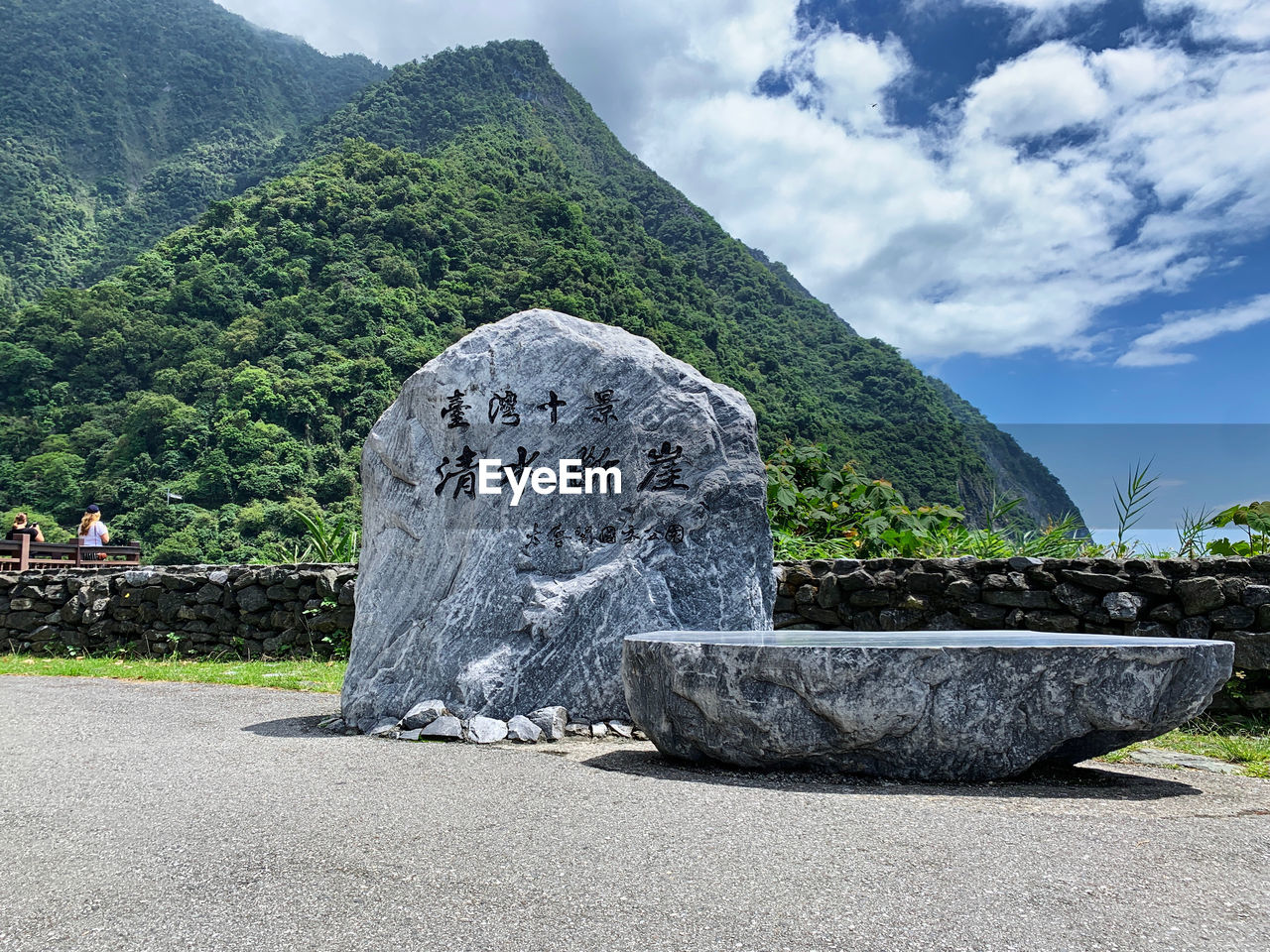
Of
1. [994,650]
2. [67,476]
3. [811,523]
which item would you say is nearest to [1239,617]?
[994,650]

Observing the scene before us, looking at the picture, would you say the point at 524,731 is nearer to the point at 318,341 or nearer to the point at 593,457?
the point at 593,457

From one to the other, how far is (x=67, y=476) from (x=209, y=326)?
23.6 ft

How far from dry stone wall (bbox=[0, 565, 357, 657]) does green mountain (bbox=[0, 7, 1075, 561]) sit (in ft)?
27.3

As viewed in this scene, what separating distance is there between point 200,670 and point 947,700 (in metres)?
6.58

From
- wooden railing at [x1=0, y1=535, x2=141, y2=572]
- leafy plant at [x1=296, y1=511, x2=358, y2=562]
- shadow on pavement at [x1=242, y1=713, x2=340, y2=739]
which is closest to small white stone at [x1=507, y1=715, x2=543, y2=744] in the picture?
shadow on pavement at [x1=242, y1=713, x2=340, y2=739]

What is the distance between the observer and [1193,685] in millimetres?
3742

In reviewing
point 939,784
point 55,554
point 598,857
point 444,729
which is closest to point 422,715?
point 444,729

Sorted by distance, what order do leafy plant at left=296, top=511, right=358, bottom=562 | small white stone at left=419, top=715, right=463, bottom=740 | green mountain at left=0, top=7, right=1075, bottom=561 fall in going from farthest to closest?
green mountain at left=0, top=7, right=1075, bottom=561, leafy plant at left=296, top=511, right=358, bottom=562, small white stone at left=419, top=715, right=463, bottom=740

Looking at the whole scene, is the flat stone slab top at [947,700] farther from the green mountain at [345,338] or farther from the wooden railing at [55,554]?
the green mountain at [345,338]

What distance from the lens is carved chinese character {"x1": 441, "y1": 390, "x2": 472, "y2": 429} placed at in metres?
5.52

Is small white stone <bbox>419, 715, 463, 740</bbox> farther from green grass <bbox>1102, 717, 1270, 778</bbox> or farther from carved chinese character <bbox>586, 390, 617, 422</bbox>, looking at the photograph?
green grass <bbox>1102, 717, 1270, 778</bbox>

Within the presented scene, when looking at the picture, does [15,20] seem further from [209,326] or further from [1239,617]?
[1239,617]

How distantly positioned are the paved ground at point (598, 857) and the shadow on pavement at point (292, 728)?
0.59m

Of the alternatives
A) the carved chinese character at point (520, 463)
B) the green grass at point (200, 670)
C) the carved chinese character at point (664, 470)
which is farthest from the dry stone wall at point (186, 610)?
the carved chinese character at point (664, 470)
